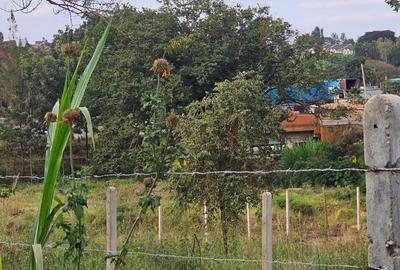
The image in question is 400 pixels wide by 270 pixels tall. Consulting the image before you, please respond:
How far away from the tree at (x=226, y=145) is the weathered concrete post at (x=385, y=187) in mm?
4644

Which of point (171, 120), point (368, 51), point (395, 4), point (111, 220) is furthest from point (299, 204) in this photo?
point (368, 51)

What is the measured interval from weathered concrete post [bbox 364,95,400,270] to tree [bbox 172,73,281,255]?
15.2ft

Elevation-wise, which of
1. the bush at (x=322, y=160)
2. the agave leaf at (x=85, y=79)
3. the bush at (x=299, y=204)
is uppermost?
the agave leaf at (x=85, y=79)

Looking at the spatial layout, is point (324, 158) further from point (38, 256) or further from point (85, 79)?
point (38, 256)

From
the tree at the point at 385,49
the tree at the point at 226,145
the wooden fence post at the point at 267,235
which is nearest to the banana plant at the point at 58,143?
the wooden fence post at the point at 267,235

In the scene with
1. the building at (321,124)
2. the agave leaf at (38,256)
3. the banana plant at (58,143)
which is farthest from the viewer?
the building at (321,124)

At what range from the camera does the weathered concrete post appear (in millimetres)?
2338

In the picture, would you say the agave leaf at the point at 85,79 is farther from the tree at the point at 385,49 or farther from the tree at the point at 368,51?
the tree at the point at 368,51

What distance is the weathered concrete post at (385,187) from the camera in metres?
2.34

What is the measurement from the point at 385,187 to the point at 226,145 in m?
5.75

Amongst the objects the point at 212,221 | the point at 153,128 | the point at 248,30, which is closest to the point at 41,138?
the point at 248,30

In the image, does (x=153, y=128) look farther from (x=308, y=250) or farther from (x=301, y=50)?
(x=301, y=50)

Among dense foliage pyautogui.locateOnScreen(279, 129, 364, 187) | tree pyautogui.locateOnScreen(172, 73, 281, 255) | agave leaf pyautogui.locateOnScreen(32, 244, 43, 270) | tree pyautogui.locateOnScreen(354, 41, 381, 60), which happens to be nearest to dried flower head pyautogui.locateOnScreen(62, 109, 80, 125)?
agave leaf pyautogui.locateOnScreen(32, 244, 43, 270)

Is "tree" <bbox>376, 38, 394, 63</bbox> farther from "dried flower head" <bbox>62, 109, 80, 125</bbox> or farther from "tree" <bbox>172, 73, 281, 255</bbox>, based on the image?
"dried flower head" <bbox>62, 109, 80, 125</bbox>
